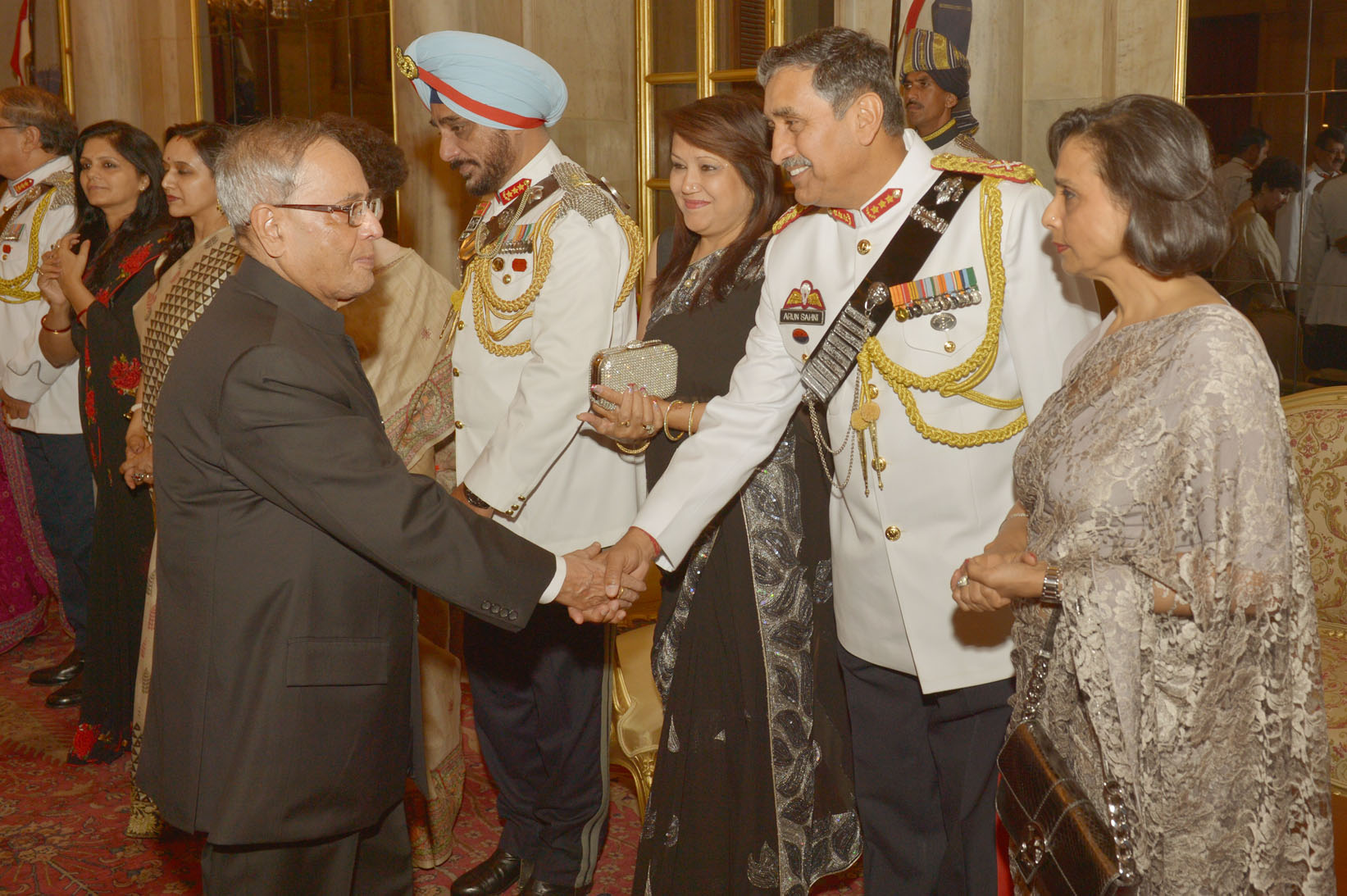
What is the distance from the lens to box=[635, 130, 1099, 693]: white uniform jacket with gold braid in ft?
7.02

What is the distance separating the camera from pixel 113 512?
386 centimetres

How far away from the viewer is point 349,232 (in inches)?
82.0

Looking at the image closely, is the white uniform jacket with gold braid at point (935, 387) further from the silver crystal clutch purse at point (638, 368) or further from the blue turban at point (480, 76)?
the blue turban at point (480, 76)

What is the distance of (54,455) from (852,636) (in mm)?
3423

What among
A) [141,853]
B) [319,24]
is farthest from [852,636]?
[319,24]

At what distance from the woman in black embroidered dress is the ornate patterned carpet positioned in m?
0.47

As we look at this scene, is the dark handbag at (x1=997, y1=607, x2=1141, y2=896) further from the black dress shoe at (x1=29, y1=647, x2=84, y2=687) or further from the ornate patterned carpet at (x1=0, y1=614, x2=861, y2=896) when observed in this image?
the black dress shoe at (x1=29, y1=647, x2=84, y2=687)

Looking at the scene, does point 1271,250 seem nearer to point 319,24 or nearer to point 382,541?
point 382,541

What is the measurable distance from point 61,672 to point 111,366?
1550mm

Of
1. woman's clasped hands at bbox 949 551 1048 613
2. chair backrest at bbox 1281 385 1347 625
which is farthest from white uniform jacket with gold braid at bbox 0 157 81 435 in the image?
chair backrest at bbox 1281 385 1347 625

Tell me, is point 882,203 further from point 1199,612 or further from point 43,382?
point 43,382

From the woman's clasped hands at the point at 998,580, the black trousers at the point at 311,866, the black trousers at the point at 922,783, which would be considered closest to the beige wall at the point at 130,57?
the black trousers at the point at 311,866

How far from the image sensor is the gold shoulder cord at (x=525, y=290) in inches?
111

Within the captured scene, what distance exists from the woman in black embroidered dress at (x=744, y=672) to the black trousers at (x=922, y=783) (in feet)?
0.75
